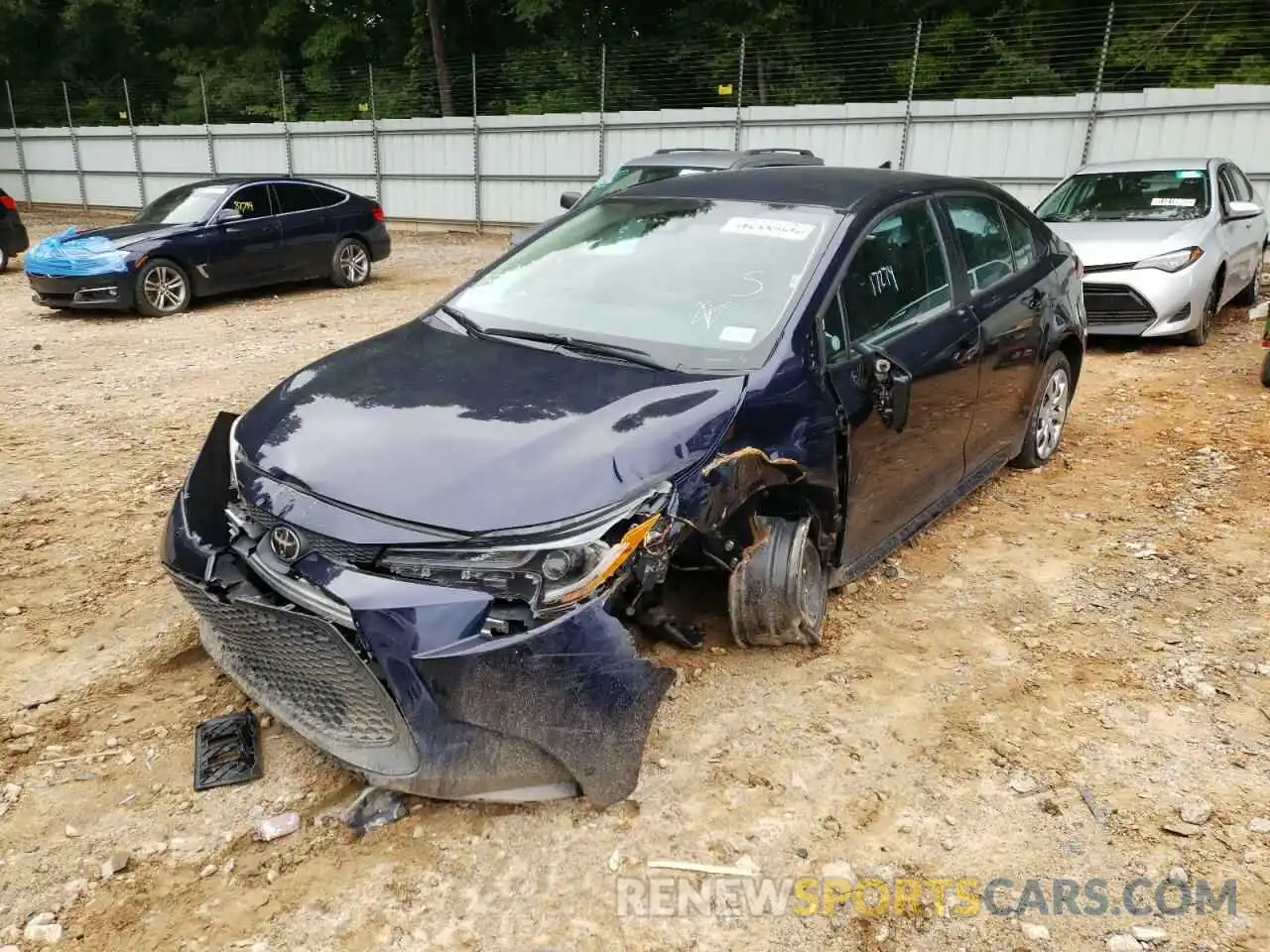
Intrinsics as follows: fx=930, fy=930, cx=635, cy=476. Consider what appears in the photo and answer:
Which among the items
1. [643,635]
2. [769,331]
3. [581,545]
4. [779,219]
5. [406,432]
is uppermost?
[779,219]

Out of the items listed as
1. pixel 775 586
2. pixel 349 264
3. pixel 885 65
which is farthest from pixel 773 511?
pixel 885 65

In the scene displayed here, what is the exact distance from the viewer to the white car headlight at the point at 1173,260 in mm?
7527

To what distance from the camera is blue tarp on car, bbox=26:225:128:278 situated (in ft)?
31.3

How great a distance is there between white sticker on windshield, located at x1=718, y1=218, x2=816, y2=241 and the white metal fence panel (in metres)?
12.4

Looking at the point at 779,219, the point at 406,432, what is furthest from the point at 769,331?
the point at 406,432

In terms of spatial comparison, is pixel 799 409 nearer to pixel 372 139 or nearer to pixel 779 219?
pixel 779 219

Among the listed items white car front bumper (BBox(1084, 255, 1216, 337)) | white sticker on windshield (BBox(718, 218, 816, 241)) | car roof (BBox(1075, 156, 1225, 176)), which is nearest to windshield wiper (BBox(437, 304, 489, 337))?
white sticker on windshield (BBox(718, 218, 816, 241))

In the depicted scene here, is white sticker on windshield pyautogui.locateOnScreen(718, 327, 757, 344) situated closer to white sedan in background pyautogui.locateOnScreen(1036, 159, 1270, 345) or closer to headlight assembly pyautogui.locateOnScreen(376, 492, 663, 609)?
headlight assembly pyautogui.locateOnScreen(376, 492, 663, 609)

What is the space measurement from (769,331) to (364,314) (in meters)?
7.90

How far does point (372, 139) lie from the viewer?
64.4ft

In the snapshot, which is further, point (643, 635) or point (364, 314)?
point (364, 314)

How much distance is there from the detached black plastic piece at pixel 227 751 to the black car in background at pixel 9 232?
12.8 m

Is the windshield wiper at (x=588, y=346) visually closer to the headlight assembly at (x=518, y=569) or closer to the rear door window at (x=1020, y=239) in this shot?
the headlight assembly at (x=518, y=569)

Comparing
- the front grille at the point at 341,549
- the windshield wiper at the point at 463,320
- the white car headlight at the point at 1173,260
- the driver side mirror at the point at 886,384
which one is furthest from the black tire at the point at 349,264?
the front grille at the point at 341,549
